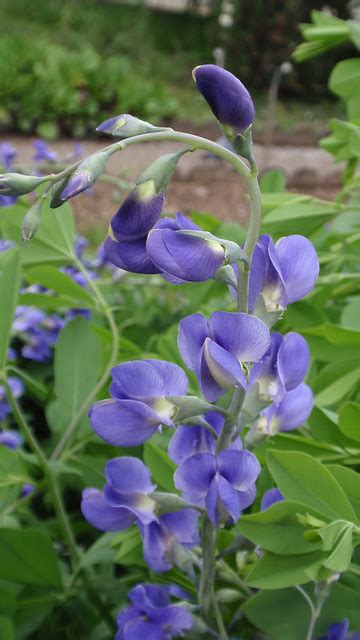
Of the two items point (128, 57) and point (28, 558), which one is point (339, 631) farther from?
point (128, 57)

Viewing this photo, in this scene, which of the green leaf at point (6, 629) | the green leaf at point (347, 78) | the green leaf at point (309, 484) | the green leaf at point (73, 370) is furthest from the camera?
the green leaf at point (347, 78)

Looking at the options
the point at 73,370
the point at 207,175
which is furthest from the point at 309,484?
the point at 207,175

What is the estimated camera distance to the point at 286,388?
1.93 feet

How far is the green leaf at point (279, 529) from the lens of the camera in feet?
1.89

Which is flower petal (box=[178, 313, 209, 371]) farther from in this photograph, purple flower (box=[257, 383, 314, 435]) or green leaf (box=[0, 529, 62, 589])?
green leaf (box=[0, 529, 62, 589])

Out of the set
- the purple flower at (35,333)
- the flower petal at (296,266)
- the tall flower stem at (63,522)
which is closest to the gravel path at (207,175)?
the purple flower at (35,333)

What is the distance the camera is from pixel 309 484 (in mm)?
588

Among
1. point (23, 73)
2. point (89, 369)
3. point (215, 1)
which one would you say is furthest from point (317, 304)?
point (215, 1)

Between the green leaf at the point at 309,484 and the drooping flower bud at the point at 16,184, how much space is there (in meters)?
0.21

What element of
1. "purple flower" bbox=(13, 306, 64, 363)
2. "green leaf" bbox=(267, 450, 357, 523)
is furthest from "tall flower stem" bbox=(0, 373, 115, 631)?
"purple flower" bbox=(13, 306, 64, 363)

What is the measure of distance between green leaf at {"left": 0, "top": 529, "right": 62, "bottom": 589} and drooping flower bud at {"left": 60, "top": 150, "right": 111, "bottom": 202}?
0.32 metres

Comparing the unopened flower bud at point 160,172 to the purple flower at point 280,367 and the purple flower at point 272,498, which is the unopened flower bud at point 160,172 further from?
the purple flower at point 272,498

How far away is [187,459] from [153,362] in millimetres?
62

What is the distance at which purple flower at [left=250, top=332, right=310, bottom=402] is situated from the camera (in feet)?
1.87
